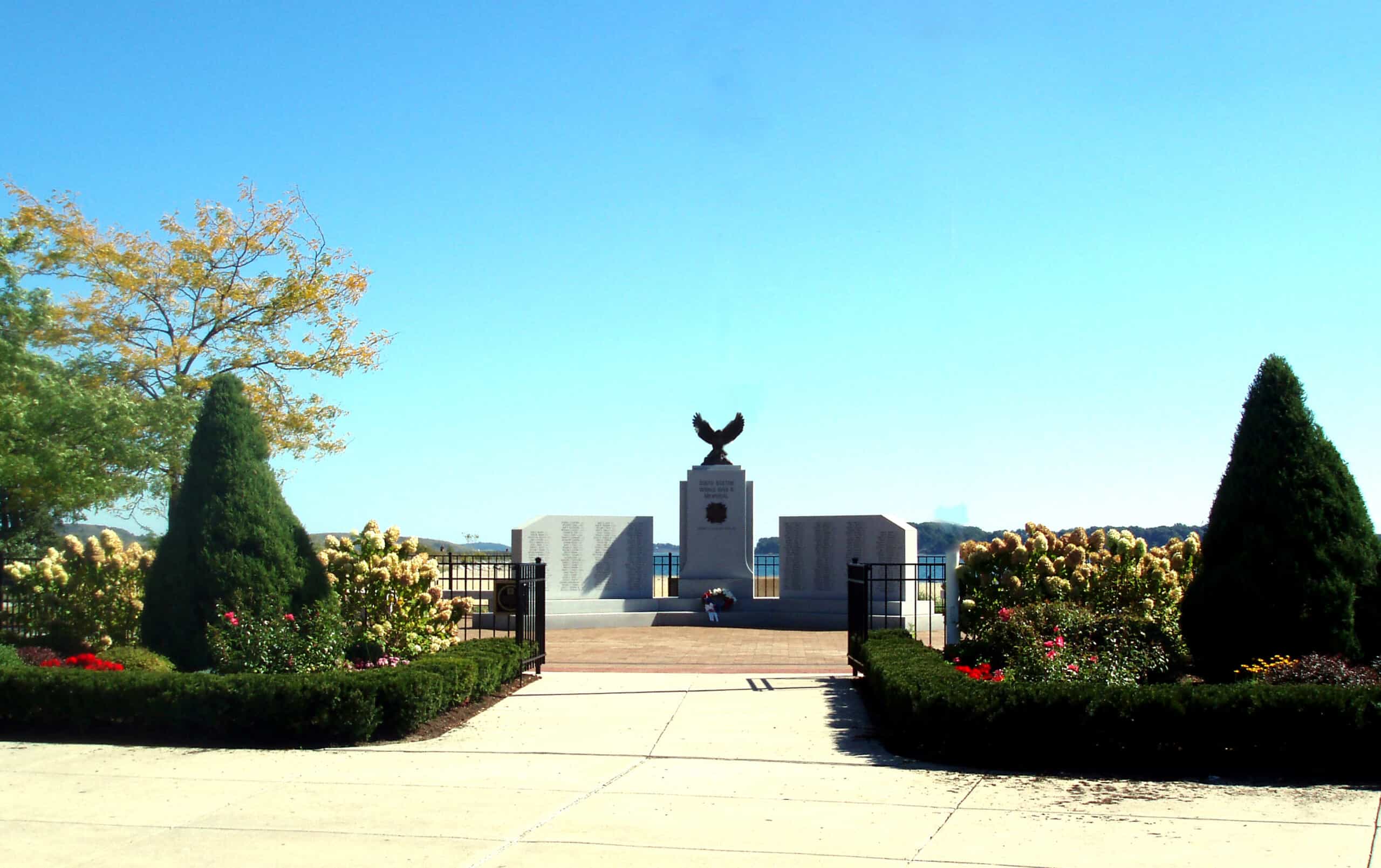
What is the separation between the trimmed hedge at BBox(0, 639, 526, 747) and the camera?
8672 mm

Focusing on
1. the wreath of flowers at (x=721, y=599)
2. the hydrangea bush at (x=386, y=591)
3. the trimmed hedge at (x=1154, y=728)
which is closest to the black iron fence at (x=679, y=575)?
the wreath of flowers at (x=721, y=599)

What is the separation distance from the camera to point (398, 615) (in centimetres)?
1155

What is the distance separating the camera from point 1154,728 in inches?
303

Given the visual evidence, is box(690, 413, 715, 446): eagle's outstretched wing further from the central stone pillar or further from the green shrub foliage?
the green shrub foliage

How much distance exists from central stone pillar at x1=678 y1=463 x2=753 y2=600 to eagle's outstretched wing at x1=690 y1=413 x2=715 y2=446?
2.50ft

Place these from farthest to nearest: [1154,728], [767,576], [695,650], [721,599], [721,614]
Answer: [767,576] → [721,599] → [721,614] → [695,650] → [1154,728]

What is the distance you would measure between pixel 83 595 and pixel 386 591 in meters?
4.09

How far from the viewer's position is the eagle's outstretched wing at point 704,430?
24406mm

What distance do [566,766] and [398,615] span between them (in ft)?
14.2

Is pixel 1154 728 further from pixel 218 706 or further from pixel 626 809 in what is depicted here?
pixel 218 706

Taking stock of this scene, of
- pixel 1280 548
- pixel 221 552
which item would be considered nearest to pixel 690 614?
pixel 221 552

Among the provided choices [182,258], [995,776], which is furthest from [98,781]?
[182,258]

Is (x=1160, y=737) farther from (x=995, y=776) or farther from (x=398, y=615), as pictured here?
(x=398, y=615)

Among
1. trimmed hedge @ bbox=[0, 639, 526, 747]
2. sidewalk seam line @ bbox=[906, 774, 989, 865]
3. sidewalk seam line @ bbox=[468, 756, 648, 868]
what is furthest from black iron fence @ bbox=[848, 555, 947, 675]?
trimmed hedge @ bbox=[0, 639, 526, 747]
